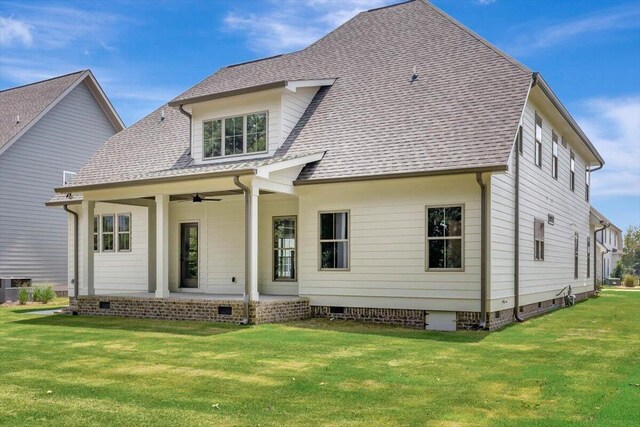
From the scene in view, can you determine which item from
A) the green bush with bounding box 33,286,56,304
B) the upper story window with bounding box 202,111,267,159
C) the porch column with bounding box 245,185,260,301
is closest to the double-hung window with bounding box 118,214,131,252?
the green bush with bounding box 33,286,56,304

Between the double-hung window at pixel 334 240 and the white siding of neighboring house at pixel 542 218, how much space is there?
335 cm

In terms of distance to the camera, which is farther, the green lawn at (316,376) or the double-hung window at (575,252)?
the double-hung window at (575,252)

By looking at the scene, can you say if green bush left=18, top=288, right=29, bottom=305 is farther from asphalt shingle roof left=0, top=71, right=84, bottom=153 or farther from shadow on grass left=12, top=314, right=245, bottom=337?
asphalt shingle roof left=0, top=71, right=84, bottom=153

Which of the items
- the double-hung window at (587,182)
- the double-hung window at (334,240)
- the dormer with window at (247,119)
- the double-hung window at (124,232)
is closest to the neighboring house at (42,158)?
the double-hung window at (124,232)

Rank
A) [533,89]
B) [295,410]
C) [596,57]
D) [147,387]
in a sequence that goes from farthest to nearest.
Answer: [596,57] → [533,89] → [147,387] → [295,410]

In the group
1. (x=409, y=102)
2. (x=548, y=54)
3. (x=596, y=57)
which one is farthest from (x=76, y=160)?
(x=596, y=57)

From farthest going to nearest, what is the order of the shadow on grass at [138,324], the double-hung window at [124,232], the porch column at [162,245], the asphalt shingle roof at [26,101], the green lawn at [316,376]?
the asphalt shingle roof at [26,101] → the double-hung window at [124,232] → the porch column at [162,245] → the shadow on grass at [138,324] → the green lawn at [316,376]

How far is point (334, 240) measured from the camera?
15.1 meters

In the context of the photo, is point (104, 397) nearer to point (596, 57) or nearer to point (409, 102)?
point (409, 102)

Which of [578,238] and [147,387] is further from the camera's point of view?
[578,238]

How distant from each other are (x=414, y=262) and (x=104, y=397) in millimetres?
8212

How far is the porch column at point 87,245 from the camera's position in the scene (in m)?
17.0

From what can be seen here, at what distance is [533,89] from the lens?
50.2ft

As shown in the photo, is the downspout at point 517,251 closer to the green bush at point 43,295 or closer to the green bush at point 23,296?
the green bush at point 43,295
